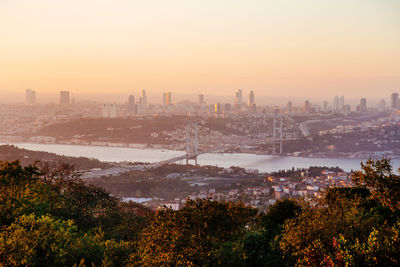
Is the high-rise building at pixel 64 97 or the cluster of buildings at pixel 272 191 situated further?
the high-rise building at pixel 64 97

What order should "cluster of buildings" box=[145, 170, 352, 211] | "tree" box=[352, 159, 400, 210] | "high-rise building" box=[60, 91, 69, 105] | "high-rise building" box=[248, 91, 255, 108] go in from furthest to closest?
"high-rise building" box=[248, 91, 255, 108] < "high-rise building" box=[60, 91, 69, 105] < "cluster of buildings" box=[145, 170, 352, 211] < "tree" box=[352, 159, 400, 210]

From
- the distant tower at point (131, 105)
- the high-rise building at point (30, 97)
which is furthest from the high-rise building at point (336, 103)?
the high-rise building at point (30, 97)

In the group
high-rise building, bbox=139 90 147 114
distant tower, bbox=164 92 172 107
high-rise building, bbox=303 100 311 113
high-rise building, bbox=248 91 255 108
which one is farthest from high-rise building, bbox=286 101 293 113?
high-rise building, bbox=139 90 147 114

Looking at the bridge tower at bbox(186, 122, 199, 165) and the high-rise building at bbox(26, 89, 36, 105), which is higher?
the high-rise building at bbox(26, 89, 36, 105)

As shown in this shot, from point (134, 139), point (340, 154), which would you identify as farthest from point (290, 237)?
point (134, 139)

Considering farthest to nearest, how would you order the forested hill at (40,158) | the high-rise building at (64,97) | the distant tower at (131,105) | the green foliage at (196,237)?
the distant tower at (131,105) → the high-rise building at (64,97) → the forested hill at (40,158) → the green foliage at (196,237)

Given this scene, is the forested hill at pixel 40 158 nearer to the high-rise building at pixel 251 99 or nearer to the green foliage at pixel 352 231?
the green foliage at pixel 352 231

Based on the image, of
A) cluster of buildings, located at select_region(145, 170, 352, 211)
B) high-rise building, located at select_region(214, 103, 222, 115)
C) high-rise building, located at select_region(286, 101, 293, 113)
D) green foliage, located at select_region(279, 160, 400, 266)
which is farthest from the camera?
high-rise building, located at select_region(286, 101, 293, 113)

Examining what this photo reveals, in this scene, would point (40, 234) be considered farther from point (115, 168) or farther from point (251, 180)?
point (115, 168)

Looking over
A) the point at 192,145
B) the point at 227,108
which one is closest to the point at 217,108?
the point at 227,108

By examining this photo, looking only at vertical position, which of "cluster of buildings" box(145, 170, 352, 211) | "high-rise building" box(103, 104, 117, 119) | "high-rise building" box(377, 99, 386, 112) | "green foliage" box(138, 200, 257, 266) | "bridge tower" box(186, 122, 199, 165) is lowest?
"cluster of buildings" box(145, 170, 352, 211)

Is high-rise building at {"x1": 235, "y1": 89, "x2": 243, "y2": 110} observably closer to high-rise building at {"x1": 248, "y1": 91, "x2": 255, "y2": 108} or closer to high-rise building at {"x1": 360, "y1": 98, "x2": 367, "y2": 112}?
high-rise building at {"x1": 248, "y1": 91, "x2": 255, "y2": 108}
